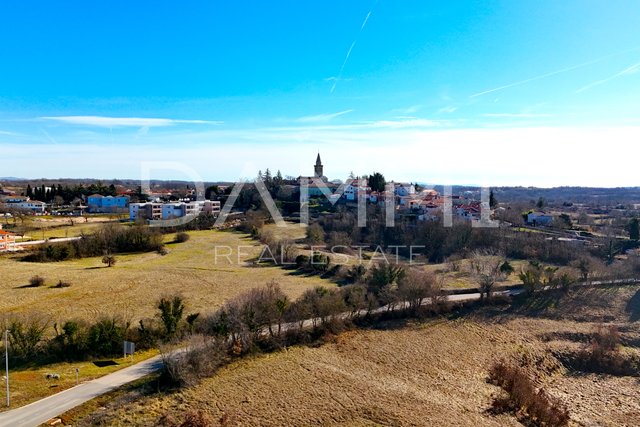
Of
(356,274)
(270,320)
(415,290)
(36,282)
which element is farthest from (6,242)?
(415,290)

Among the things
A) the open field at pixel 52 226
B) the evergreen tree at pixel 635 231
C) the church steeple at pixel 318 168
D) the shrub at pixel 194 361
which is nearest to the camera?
the shrub at pixel 194 361

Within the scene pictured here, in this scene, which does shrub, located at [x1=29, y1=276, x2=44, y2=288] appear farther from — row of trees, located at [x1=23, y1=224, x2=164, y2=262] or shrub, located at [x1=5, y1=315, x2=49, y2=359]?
shrub, located at [x1=5, y1=315, x2=49, y2=359]

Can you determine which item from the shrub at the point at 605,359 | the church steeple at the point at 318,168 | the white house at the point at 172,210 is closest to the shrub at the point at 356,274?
the shrub at the point at 605,359

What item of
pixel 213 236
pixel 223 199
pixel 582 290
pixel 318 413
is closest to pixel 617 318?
pixel 582 290

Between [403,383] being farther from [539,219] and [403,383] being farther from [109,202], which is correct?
[109,202]

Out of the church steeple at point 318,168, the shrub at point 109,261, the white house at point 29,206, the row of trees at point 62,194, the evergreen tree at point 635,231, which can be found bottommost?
the shrub at point 109,261

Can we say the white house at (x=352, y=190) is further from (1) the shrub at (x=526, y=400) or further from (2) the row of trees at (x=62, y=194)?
(1) the shrub at (x=526, y=400)

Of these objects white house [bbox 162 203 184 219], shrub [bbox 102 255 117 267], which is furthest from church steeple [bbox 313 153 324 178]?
shrub [bbox 102 255 117 267]
